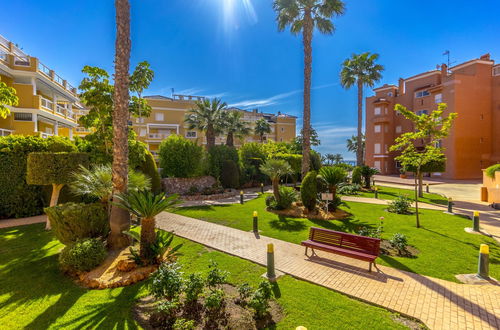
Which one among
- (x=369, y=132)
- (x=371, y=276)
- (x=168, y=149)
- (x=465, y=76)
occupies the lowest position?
(x=371, y=276)

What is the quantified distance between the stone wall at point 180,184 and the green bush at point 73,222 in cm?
1269

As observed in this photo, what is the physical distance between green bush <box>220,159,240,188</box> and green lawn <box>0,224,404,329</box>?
55.1ft

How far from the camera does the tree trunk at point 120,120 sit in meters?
7.62

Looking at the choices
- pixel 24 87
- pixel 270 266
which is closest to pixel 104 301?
pixel 270 266

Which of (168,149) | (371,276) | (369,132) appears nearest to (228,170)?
(168,149)

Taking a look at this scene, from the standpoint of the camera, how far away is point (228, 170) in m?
24.2

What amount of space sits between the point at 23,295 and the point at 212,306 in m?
4.78

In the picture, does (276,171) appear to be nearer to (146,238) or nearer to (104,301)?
(146,238)

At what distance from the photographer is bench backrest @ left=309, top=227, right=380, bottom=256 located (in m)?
6.63

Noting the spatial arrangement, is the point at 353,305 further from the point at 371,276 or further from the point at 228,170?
the point at 228,170

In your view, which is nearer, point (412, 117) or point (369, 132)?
point (412, 117)

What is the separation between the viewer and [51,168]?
10.2 meters

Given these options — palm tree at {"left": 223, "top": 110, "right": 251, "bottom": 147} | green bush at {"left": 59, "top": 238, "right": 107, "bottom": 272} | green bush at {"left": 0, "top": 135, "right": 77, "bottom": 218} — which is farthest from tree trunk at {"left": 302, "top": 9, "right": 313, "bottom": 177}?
green bush at {"left": 0, "top": 135, "right": 77, "bottom": 218}

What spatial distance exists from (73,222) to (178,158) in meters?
13.8
